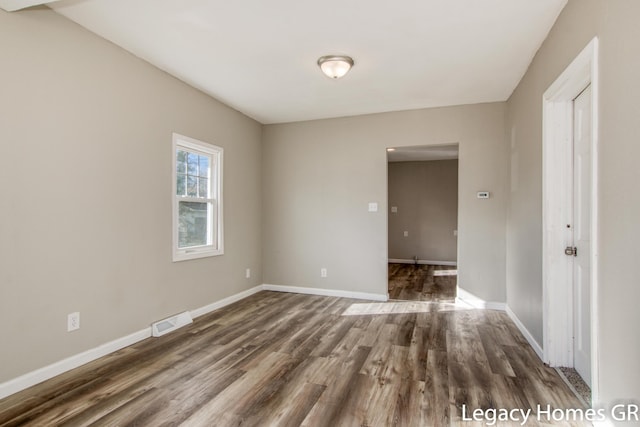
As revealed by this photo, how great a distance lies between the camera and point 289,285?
5066mm

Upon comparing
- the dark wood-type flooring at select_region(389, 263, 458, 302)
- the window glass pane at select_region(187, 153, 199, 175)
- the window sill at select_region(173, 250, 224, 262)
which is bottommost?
the dark wood-type flooring at select_region(389, 263, 458, 302)

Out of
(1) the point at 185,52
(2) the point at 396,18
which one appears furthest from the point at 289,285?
(2) the point at 396,18

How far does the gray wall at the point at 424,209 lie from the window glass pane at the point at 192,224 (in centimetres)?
533

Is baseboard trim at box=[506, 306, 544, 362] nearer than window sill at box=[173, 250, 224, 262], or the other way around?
baseboard trim at box=[506, 306, 544, 362]

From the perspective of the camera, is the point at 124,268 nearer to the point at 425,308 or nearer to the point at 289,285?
the point at 289,285

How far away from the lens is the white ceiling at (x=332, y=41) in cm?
231

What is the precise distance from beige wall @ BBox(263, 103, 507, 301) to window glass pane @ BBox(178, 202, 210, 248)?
1282mm

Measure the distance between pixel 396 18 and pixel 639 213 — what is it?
1.93m

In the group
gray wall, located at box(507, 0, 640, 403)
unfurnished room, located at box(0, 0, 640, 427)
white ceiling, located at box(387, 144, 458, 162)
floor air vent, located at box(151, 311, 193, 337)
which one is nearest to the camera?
gray wall, located at box(507, 0, 640, 403)

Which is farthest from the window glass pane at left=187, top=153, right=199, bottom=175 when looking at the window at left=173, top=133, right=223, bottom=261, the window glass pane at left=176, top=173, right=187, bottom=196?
the window glass pane at left=176, top=173, right=187, bottom=196

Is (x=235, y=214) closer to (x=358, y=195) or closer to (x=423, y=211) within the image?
(x=358, y=195)

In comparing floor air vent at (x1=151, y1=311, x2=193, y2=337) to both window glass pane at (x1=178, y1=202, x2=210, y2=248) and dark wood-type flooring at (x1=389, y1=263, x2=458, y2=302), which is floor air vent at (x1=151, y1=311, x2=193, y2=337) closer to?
window glass pane at (x1=178, y1=202, x2=210, y2=248)

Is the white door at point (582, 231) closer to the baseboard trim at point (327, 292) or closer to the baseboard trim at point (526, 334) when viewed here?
the baseboard trim at point (526, 334)

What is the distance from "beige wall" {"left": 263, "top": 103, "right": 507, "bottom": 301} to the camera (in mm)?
4184
